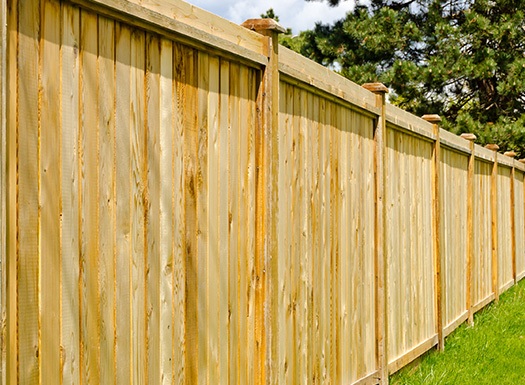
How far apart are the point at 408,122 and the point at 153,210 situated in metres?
3.65

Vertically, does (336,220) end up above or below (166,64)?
below

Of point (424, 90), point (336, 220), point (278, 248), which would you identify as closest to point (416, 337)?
point (336, 220)

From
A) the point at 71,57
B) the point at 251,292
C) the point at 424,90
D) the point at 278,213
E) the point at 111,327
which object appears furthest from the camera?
the point at 424,90

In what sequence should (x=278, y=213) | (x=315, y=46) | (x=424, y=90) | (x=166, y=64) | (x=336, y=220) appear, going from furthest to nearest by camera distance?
(x=315, y=46) < (x=424, y=90) < (x=336, y=220) < (x=278, y=213) < (x=166, y=64)

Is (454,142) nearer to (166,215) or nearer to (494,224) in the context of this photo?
(494,224)

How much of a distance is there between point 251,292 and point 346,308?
52.8 inches

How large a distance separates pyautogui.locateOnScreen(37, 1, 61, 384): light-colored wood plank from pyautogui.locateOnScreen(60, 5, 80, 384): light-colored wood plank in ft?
0.08

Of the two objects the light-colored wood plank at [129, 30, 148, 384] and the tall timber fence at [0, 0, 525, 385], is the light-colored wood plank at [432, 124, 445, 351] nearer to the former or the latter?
the tall timber fence at [0, 0, 525, 385]

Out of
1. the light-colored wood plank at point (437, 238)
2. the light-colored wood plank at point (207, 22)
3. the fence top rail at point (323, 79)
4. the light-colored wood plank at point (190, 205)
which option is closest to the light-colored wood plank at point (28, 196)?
the light-colored wood plank at point (207, 22)

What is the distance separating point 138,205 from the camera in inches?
97.7

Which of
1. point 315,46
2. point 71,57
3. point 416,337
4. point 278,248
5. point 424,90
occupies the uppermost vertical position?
point 315,46

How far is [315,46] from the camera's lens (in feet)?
59.7

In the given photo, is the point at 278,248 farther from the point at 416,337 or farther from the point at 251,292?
the point at 416,337

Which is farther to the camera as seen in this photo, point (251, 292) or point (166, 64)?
point (251, 292)
